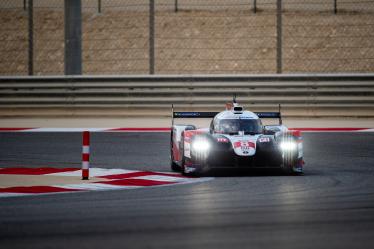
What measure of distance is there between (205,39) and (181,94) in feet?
42.0

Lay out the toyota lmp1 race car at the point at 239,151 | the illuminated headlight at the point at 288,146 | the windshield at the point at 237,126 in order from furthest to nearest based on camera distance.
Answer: the windshield at the point at 237,126 < the illuminated headlight at the point at 288,146 < the toyota lmp1 race car at the point at 239,151

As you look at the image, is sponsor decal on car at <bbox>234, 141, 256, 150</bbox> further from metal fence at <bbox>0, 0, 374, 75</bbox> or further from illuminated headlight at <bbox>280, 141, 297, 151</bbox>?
metal fence at <bbox>0, 0, 374, 75</bbox>

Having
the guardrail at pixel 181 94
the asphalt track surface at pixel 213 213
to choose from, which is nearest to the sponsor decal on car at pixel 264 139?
the asphalt track surface at pixel 213 213

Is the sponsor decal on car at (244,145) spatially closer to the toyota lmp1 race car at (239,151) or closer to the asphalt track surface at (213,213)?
the toyota lmp1 race car at (239,151)

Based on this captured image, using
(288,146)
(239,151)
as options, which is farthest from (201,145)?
(288,146)

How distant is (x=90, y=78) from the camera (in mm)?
24859

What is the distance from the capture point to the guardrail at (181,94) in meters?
24.0

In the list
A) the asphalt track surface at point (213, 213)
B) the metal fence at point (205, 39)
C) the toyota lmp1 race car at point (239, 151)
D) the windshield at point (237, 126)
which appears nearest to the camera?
the asphalt track surface at point (213, 213)

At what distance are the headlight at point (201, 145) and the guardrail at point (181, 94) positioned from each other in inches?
396

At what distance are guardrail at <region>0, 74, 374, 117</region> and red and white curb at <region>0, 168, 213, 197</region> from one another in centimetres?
960

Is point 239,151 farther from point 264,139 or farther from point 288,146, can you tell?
point 288,146

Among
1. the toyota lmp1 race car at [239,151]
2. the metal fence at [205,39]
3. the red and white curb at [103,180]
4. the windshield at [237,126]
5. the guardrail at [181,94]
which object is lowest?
the red and white curb at [103,180]

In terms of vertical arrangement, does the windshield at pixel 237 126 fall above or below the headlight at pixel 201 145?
above

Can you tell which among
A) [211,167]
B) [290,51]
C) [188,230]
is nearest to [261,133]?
[211,167]
